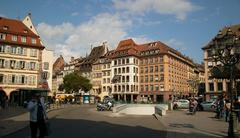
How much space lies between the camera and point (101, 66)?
102438 millimetres

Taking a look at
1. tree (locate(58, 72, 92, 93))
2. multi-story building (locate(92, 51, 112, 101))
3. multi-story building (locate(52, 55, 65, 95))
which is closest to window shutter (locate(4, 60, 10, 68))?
tree (locate(58, 72, 92, 93))

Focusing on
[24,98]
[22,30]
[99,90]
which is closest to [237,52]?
[24,98]

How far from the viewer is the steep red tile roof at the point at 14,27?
60.8m

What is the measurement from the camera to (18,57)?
198 feet

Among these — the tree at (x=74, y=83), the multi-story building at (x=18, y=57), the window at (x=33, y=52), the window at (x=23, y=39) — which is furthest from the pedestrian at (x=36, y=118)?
the tree at (x=74, y=83)

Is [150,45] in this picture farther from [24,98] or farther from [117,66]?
[24,98]

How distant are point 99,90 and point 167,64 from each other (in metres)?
26.2

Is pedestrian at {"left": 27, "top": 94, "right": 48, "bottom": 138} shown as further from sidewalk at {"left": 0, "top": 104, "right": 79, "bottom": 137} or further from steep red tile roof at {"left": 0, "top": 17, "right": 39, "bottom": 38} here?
steep red tile roof at {"left": 0, "top": 17, "right": 39, "bottom": 38}

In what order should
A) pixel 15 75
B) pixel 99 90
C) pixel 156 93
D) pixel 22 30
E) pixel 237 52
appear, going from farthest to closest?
1. pixel 99 90
2. pixel 156 93
3. pixel 22 30
4. pixel 15 75
5. pixel 237 52

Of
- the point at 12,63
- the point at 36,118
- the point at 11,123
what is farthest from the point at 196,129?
the point at 12,63

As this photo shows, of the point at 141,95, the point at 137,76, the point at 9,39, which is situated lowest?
the point at 141,95

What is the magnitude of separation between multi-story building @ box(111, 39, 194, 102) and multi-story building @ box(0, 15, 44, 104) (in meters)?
32.0

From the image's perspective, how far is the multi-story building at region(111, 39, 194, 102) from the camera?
8731cm

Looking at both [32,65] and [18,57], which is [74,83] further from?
[18,57]
